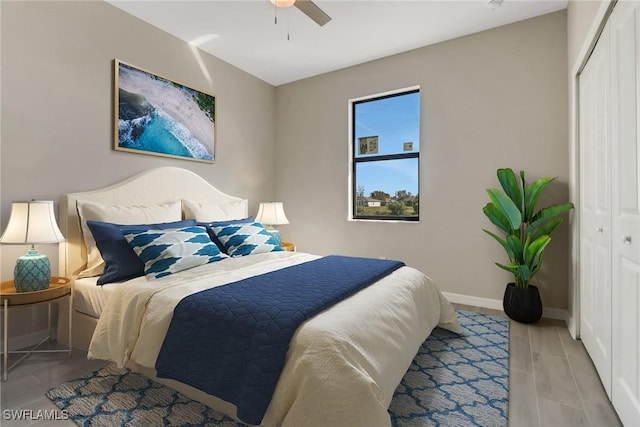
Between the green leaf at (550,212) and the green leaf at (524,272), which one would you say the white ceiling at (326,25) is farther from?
the green leaf at (524,272)

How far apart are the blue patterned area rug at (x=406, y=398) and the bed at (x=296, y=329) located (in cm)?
9

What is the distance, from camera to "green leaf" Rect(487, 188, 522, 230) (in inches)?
105

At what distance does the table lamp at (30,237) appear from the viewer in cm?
199

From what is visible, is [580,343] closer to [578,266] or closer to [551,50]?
[578,266]

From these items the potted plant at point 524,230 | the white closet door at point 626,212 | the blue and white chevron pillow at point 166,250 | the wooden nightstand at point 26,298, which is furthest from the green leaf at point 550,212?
the wooden nightstand at point 26,298

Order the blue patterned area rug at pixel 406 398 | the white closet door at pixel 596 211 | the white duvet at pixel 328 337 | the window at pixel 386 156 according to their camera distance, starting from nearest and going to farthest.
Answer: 1. the white duvet at pixel 328 337
2. the blue patterned area rug at pixel 406 398
3. the white closet door at pixel 596 211
4. the window at pixel 386 156

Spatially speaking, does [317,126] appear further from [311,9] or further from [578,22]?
[578,22]

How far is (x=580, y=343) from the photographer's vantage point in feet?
7.86

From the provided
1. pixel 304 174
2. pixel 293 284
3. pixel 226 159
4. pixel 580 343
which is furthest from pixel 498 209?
pixel 226 159

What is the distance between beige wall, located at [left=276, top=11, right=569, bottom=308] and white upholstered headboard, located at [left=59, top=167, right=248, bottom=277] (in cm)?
134

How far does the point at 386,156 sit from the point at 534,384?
2.69 m

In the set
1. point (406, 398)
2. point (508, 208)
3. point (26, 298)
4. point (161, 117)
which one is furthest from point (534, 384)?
point (161, 117)

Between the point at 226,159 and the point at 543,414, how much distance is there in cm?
359

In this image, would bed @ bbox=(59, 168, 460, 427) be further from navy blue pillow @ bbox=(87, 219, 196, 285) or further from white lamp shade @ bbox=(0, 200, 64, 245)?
white lamp shade @ bbox=(0, 200, 64, 245)
